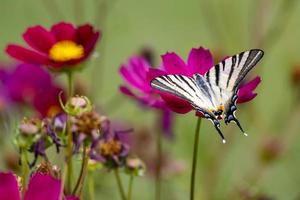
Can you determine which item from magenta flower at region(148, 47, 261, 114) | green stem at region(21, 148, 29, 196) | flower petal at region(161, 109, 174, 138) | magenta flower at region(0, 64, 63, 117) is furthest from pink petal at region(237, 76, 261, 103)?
flower petal at region(161, 109, 174, 138)

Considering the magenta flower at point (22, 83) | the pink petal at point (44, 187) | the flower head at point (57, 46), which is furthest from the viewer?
the magenta flower at point (22, 83)

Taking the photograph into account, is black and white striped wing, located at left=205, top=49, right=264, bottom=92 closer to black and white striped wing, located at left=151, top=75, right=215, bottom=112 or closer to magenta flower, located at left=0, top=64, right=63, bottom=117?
black and white striped wing, located at left=151, top=75, right=215, bottom=112

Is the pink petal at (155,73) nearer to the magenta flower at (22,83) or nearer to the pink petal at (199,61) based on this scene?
the pink petal at (199,61)

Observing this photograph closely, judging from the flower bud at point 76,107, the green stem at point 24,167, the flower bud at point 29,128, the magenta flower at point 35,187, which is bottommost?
the magenta flower at point 35,187

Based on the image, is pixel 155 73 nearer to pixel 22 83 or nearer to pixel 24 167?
pixel 24 167

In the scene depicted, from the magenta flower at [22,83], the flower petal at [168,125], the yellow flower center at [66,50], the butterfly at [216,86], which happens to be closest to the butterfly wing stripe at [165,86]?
the butterfly at [216,86]

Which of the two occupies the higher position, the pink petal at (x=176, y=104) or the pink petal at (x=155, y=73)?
the pink petal at (x=155, y=73)

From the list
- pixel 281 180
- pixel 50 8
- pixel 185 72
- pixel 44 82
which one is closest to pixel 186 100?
pixel 185 72
